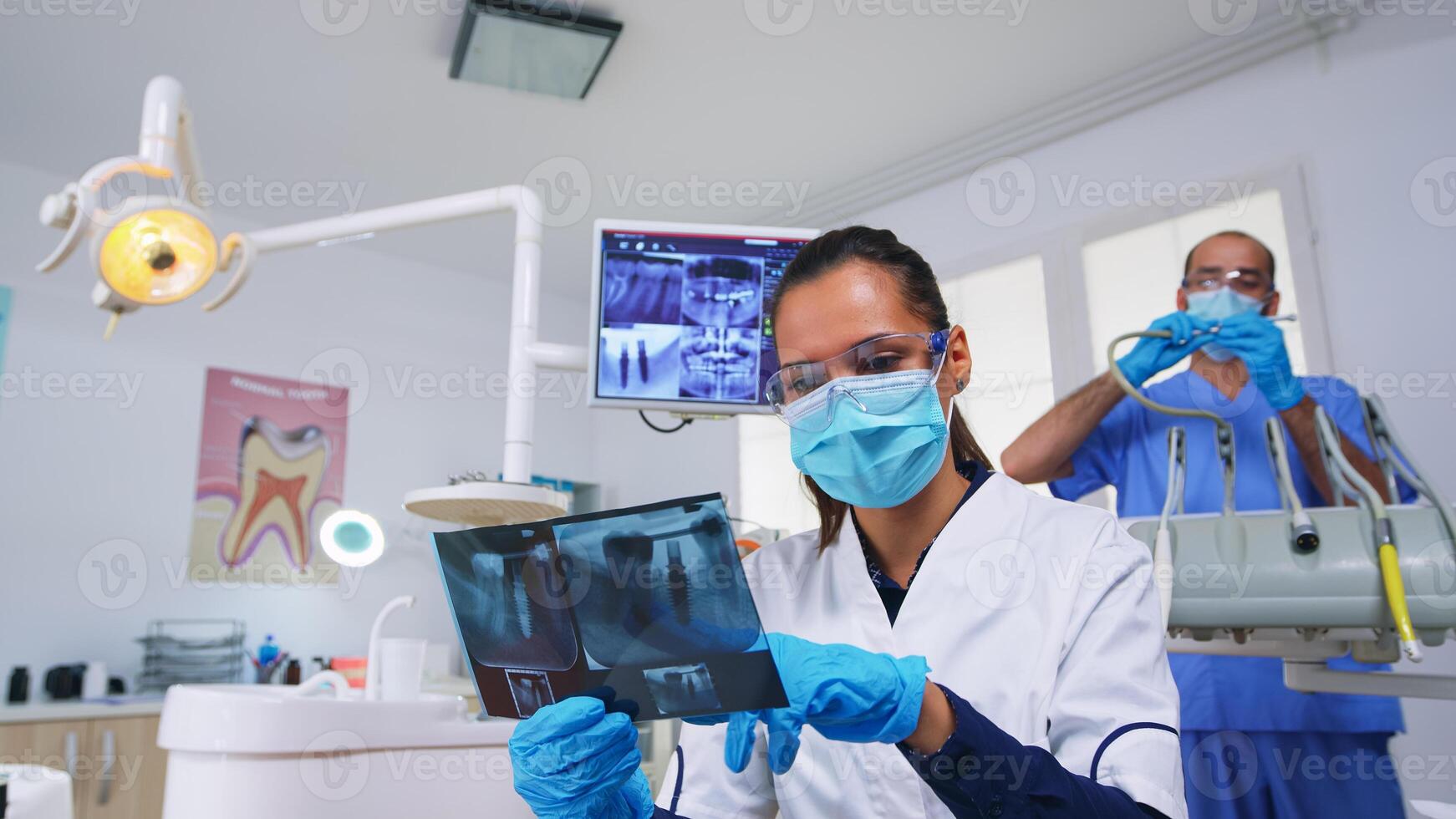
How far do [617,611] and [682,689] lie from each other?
10 cm

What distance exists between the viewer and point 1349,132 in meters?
2.79

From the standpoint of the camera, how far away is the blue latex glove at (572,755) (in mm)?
931

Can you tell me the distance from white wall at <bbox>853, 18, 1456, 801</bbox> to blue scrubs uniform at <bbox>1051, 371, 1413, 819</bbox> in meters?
0.73

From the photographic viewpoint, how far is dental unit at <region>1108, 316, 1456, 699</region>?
1.24 m

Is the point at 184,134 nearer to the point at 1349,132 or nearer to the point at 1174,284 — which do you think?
the point at 1174,284

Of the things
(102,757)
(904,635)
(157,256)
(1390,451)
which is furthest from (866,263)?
(102,757)

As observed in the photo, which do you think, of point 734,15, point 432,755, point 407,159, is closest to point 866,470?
point 432,755

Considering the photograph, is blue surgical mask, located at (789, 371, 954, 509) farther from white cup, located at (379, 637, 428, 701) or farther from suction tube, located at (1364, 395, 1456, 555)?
white cup, located at (379, 637, 428, 701)

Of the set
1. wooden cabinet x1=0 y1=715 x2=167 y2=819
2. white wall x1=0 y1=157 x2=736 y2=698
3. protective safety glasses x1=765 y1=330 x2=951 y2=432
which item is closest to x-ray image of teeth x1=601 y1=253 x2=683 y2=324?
protective safety glasses x1=765 y1=330 x2=951 y2=432

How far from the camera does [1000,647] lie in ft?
3.55

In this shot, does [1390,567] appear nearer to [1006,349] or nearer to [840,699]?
[840,699]

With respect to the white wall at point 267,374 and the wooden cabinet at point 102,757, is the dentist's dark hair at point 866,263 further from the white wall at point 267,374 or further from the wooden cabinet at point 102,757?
the white wall at point 267,374

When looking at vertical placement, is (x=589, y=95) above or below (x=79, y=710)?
above

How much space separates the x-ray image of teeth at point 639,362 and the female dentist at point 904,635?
42 centimetres
